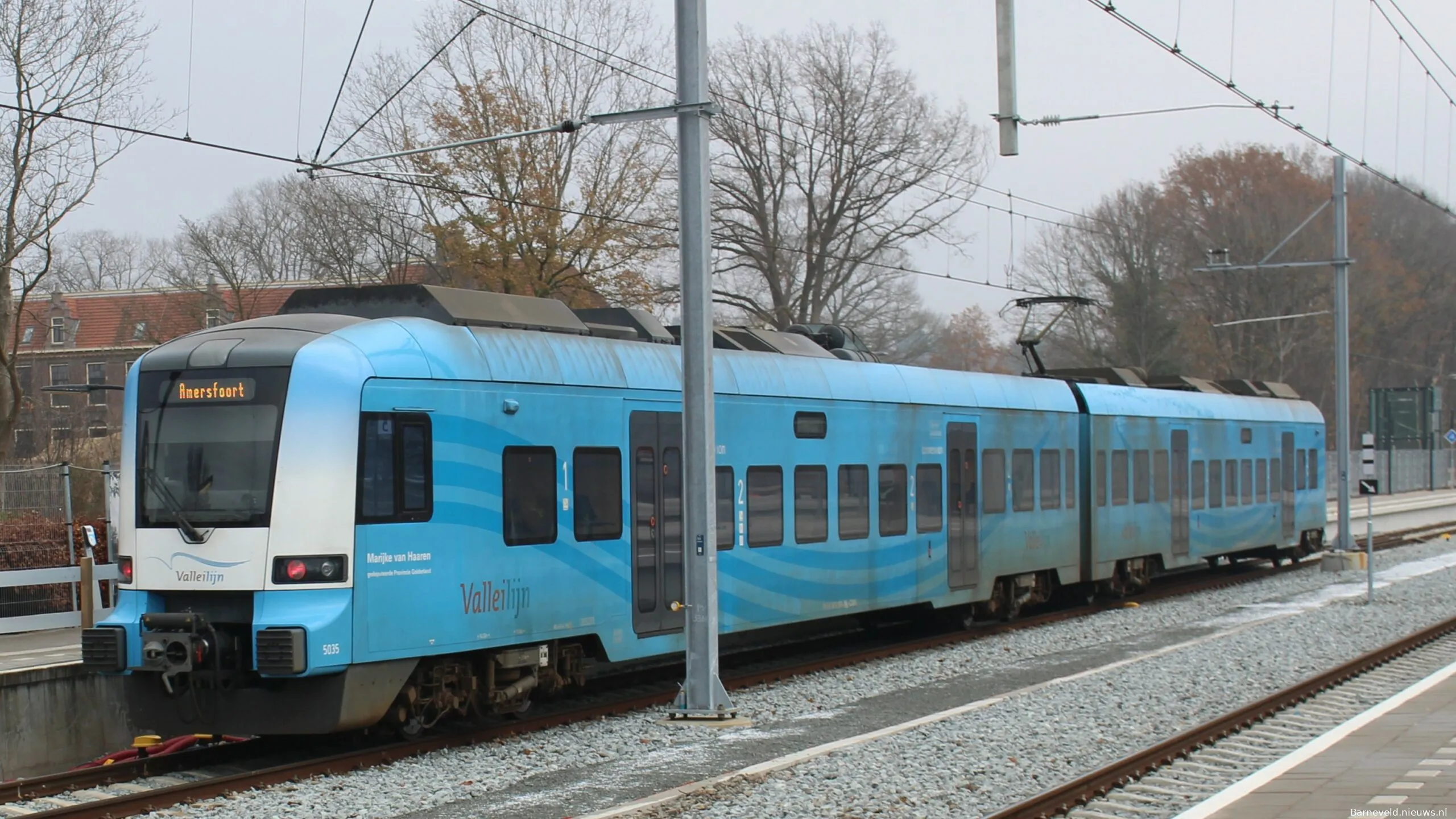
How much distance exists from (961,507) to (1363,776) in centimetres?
938

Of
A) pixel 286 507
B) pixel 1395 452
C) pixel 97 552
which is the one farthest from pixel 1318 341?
pixel 286 507

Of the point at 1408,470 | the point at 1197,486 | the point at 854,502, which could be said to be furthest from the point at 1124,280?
the point at 854,502

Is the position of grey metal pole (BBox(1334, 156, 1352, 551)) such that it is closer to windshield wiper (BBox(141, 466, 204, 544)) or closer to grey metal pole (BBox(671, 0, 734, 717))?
grey metal pole (BBox(671, 0, 734, 717))

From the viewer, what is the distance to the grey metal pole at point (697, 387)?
11992mm

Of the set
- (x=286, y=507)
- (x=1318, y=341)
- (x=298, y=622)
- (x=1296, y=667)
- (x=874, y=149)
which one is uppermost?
(x=874, y=149)

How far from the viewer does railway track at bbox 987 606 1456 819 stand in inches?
350

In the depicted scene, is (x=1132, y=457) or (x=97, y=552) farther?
(x=1132, y=457)

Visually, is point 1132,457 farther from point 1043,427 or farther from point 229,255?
point 229,255

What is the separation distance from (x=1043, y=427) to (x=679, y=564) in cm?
832

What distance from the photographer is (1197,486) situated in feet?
80.7

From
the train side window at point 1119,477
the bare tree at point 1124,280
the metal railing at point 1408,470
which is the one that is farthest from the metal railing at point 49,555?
the metal railing at point 1408,470

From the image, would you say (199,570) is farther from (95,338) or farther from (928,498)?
(95,338)

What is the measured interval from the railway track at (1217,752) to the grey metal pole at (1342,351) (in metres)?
13.2

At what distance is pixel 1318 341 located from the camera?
57.3m
